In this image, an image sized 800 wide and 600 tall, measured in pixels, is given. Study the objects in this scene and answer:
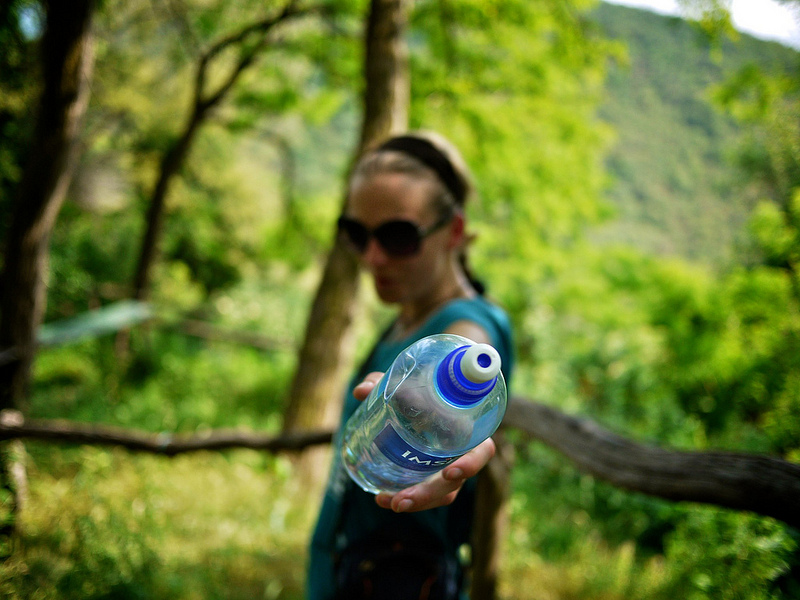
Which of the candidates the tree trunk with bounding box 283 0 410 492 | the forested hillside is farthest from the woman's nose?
the tree trunk with bounding box 283 0 410 492

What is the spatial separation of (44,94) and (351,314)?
9.63ft

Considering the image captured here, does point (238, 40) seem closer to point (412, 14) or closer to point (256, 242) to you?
point (412, 14)

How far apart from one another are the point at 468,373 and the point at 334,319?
4154 millimetres

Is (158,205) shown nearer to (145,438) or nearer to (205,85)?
(205,85)

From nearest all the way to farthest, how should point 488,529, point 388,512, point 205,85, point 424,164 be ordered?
point 388,512, point 424,164, point 488,529, point 205,85

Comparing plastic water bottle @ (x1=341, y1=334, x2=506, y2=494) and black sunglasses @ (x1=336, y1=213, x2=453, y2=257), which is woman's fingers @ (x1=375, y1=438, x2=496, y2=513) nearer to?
plastic water bottle @ (x1=341, y1=334, x2=506, y2=494)

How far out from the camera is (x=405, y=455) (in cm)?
78

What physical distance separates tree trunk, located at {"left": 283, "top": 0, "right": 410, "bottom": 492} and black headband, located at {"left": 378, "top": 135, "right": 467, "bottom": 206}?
10.4 ft

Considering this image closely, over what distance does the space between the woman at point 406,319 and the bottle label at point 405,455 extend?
338mm

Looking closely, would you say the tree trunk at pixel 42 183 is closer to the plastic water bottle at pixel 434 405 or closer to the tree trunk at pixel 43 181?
the tree trunk at pixel 43 181

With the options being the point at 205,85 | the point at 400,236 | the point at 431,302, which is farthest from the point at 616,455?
the point at 205,85

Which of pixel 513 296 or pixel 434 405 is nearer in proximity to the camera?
pixel 434 405

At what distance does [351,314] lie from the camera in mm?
4738

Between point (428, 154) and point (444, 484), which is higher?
point (428, 154)
